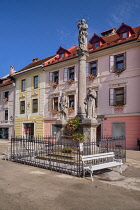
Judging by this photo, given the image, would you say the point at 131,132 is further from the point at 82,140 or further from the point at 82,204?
the point at 82,204

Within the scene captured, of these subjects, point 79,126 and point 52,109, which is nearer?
point 79,126

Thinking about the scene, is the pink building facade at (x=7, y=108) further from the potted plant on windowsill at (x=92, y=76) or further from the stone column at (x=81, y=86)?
the stone column at (x=81, y=86)

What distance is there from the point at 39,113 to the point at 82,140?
16.2 m

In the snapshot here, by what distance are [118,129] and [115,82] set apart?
4.40 m

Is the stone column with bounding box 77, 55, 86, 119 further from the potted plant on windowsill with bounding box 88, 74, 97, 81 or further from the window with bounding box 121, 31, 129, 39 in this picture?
the window with bounding box 121, 31, 129, 39

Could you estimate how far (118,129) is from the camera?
1986 centimetres

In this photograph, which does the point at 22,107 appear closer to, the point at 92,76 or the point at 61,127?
the point at 92,76

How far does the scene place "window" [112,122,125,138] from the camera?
19.5 m

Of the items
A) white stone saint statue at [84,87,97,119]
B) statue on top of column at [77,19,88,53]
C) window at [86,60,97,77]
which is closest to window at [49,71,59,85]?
window at [86,60,97,77]

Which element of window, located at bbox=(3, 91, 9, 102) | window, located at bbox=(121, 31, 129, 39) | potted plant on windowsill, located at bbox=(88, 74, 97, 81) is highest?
window, located at bbox=(121, 31, 129, 39)

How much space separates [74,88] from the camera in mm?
23438

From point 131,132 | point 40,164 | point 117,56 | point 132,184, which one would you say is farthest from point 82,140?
point 117,56

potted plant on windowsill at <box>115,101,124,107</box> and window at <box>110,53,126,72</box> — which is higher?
window at <box>110,53,126,72</box>

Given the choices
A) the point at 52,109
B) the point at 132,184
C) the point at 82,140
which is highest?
the point at 52,109
